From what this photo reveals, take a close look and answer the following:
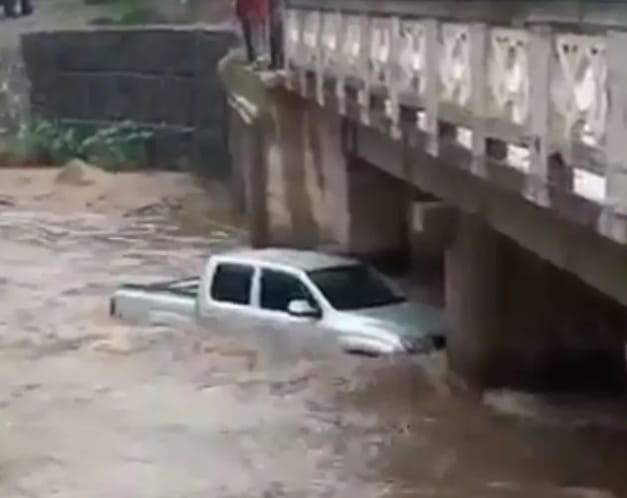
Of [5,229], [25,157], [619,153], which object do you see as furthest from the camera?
[25,157]

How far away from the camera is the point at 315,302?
54.1 feet

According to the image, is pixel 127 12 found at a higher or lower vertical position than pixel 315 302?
lower

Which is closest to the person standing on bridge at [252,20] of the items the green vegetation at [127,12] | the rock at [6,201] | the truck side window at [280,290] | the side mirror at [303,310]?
the rock at [6,201]

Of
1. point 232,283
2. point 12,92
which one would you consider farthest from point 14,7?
point 232,283

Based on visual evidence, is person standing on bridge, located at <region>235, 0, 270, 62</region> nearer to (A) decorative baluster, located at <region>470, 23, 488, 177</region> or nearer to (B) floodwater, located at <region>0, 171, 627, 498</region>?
(B) floodwater, located at <region>0, 171, 627, 498</region>

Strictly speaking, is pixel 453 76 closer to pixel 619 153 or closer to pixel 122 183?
pixel 619 153

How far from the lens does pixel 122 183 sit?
118 feet

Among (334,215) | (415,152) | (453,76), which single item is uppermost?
(453,76)

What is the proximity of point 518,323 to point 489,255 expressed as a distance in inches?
24.6

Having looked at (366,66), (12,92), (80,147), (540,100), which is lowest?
(80,147)

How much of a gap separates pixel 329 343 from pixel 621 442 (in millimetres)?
2987

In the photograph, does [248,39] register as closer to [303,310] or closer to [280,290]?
[280,290]

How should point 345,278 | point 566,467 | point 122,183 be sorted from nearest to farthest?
point 566,467
point 345,278
point 122,183

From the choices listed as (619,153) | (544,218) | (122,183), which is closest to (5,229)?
(122,183)
